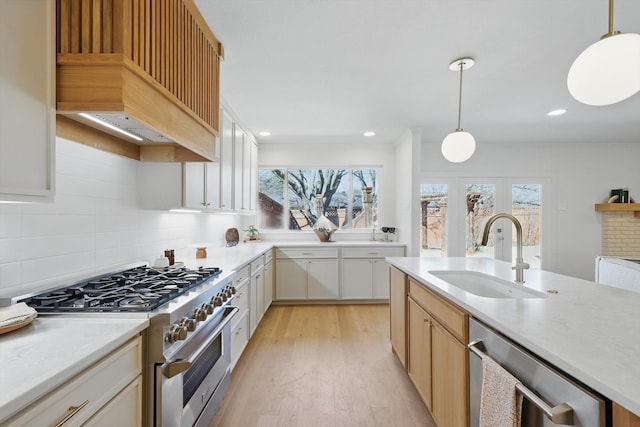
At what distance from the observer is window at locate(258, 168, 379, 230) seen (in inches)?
193

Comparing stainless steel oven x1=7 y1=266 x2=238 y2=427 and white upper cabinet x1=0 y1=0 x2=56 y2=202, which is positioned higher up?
white upper cabinet x1=0 y1=0 x2=56 y2=202

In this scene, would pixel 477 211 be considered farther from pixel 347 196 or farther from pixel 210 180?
pixel 210 180

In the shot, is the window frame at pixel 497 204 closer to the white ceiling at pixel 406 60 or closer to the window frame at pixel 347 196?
the window frame at pixel 347 196

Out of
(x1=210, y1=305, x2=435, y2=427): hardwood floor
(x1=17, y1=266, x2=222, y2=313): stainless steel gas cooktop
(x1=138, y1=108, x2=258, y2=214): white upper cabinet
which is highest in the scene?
(x1=138, y1=108, x2=258, y2=214): white upper cabinet

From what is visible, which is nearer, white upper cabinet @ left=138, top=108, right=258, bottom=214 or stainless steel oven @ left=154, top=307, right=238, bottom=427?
stainless steel oven @ left=154, top=307, right=238, bottom=427

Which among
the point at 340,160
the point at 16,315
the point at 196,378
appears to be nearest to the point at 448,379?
the point at 196,378

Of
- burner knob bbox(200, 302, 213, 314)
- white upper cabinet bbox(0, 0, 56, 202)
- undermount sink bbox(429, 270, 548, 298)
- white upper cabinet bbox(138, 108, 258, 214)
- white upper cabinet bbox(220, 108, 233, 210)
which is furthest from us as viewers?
white upper cabinet bbox(220, 108, 233, 210)

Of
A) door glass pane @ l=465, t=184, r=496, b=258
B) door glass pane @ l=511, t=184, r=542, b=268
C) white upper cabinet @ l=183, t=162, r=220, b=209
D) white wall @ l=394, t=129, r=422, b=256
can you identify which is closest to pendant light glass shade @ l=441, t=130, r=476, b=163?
white wall @ l=394, t=129, r=422, b=256

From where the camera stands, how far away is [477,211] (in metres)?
4.85

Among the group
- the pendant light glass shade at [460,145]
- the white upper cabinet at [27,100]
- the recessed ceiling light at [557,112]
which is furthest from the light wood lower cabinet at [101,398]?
the recessed ceiling light at [557,112]

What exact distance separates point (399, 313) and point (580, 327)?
60.1 inches

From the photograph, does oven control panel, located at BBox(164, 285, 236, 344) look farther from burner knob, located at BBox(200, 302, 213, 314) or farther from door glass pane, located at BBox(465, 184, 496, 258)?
door glass pane, located at BBox(465, 184, 496, 258)

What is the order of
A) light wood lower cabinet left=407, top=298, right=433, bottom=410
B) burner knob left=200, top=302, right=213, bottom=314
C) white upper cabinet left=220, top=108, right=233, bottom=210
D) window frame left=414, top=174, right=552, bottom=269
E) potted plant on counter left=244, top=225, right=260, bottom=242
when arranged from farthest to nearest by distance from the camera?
1. window frame left=414, top=174, right=552, bottom=269
2. potted plant on counter left=244, top=225, right=260, bottom=242
3. white upper cabinet left=220, top=108, right=233, bottom=210
4. light wood lower cabinet left=407, top=298, right=433, bottom=410
5. burner knob left=200, top=302, right=213, bottom=314

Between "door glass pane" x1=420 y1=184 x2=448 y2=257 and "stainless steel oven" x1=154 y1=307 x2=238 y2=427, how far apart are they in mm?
3735
